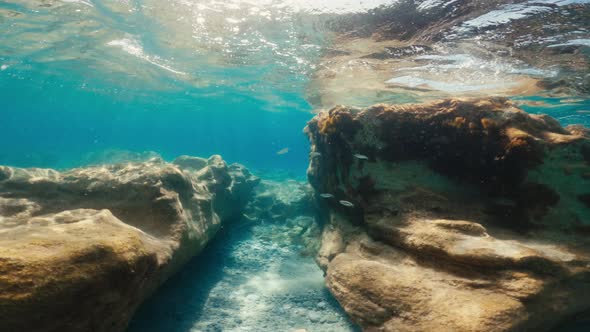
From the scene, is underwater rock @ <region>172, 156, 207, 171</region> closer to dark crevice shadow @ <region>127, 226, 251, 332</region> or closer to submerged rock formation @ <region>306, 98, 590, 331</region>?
dark crevice shadow @ <region>127, 226, 251, 332</region>

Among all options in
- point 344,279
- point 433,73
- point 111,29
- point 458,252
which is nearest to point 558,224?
point 458,252

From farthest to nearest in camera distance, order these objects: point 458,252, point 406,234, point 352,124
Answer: point 352,124, point 406,234, point 458,252

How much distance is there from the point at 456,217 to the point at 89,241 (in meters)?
6.14

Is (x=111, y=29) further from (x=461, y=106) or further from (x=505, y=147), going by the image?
(x=505, y=147)

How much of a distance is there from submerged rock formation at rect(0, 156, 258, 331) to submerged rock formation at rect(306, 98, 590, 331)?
10.5 feet

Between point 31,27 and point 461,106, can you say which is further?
point 31,27

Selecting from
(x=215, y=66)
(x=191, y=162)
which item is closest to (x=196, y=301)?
(x=191, y=162)

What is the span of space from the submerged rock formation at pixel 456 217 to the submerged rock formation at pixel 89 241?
3.19 m

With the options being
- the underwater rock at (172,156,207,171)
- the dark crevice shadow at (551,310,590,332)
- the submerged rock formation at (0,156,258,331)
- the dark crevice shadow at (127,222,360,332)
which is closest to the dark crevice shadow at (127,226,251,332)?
the dark crevice shadow at (127,222,360,332)

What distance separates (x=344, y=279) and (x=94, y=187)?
5380 millimetres

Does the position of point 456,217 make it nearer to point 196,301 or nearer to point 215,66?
point 196,301

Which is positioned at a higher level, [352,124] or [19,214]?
[352,124]

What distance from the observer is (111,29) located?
17156 millimetres

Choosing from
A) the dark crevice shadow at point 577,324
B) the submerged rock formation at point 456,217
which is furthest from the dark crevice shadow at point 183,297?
the dark crevice shadow at point 577,324
